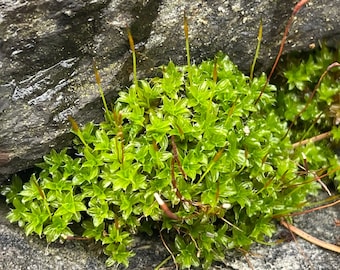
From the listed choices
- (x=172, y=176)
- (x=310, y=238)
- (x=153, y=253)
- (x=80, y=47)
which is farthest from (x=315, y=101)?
(x=80, y=47)

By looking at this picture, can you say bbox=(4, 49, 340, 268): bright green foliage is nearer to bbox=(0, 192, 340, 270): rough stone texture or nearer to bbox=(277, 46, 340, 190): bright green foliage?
bbox=(0, 192, 340, 270): rough stone texture

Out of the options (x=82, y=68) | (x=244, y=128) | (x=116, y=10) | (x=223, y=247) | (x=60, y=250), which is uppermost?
(x=116, y=10)

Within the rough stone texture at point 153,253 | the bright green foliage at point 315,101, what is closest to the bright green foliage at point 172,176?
the rough stone texture at point 153,253

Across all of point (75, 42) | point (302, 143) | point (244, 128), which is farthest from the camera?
point (302, 143)

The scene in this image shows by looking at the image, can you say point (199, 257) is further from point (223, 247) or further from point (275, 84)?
point (275, 84)

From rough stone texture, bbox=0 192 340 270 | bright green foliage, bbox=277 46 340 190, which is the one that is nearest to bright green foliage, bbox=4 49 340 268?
rough stone texture, bbox=0 192 340 270

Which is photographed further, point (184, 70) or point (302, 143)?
point (302, 143)

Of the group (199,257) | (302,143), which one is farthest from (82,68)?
(302,143)

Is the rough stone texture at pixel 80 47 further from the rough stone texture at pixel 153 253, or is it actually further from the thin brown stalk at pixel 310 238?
the thin brown stalk at pixel 310 238
